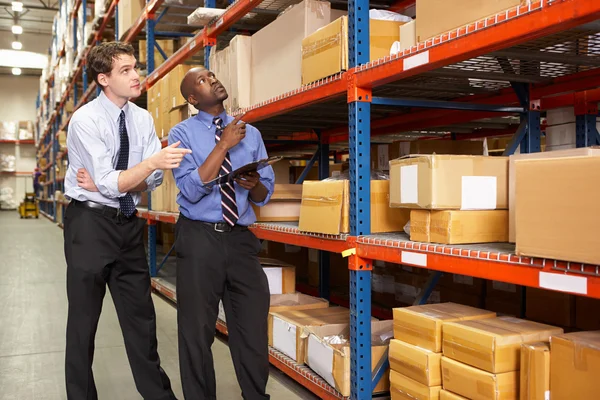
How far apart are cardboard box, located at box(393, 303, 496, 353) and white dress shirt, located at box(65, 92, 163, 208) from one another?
56.9 inches

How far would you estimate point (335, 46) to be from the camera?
290cm

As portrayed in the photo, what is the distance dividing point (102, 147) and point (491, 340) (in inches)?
75.7

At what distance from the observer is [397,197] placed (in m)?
2.61

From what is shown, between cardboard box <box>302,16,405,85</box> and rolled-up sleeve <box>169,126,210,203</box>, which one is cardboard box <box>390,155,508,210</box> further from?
rolled-up sleeve <box>169,126,210,203</box>

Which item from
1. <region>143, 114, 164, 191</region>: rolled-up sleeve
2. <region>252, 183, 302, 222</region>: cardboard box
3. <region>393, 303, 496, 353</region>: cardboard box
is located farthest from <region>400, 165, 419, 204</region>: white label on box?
<region>252, 183, 302, 222</region>: cardboard box

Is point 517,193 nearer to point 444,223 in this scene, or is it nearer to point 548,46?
point 444,223

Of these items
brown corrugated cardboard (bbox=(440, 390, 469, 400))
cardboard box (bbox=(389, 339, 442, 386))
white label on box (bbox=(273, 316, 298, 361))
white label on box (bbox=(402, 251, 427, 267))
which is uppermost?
white label on box (bbox=(402, 251, 427, 267))

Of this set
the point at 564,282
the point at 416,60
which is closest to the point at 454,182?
the point at 416,60

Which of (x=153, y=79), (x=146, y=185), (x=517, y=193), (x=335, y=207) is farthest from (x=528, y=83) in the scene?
(x=153, y=79)

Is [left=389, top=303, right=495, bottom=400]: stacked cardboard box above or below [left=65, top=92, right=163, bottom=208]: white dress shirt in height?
below

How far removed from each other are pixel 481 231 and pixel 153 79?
5.13 meters

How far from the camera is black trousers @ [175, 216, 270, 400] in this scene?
9.05 feet

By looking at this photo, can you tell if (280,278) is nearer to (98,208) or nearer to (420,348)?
(98,208)

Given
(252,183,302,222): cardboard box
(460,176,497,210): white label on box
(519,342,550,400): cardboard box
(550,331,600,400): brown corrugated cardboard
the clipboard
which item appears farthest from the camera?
(252,183,302,222): cardboard box
